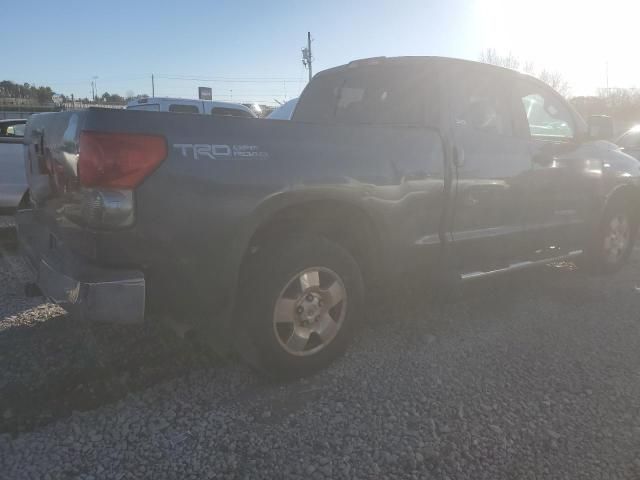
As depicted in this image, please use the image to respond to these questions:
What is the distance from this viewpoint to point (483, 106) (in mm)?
4145

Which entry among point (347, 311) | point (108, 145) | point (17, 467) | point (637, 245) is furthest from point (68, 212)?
point (637, 245)

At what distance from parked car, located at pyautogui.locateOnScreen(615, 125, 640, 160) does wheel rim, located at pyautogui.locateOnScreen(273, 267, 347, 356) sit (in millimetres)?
9173

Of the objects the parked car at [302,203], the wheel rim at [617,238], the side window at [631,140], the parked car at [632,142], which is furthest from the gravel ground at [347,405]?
the side window at [631,140]

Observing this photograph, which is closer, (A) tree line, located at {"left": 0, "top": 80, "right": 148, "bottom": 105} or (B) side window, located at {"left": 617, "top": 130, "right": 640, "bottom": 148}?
(B) side window, located at {"left": 617, "top": 130, "right": 640, "bottom": 148}

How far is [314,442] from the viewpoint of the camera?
2.59 metres

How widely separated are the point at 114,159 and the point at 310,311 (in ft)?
4.51

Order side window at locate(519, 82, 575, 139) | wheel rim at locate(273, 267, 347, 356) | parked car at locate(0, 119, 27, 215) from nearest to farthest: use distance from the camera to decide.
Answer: wheel rim at locate(273, 267, 347, 356) → side window at locate(519, 82, 575, 139) → parked car at locate(0, 119, 27, 215)

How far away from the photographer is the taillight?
241 cm

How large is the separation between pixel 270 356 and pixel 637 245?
6260 millimetres

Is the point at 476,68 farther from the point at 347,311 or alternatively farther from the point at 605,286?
the point at 605,286

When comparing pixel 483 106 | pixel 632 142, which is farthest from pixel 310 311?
pixel 632 142

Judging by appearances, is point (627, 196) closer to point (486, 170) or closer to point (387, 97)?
point (486, 170)

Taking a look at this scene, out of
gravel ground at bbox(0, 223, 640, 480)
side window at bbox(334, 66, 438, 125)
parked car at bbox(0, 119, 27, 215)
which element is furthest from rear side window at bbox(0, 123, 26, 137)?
side window at bbox(334, 66, 438, 125)

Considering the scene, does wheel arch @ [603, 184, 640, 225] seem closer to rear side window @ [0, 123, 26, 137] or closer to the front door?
the front door
